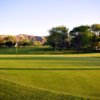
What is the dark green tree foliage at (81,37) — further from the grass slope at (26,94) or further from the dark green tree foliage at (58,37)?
the grass slope at (26,94)

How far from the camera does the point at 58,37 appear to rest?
4678 inches

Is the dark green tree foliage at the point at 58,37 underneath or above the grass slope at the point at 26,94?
above

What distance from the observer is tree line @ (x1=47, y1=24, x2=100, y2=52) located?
106m

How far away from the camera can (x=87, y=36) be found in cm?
10431

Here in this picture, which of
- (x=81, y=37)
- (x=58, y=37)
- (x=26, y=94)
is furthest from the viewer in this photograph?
(x=58, y=37)

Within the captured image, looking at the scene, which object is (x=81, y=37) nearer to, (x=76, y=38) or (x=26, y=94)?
(x=76, y=38)

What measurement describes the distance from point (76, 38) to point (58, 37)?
34.6 ft

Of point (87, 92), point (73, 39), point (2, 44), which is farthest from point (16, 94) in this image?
point (2, 44)

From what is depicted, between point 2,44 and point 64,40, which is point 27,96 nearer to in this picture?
point 64,40

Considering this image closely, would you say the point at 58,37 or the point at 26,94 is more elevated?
the point at 58,37

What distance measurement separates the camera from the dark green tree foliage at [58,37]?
119 meters

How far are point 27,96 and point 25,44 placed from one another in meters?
142

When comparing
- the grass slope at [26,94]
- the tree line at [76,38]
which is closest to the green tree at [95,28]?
the tree line at [76,38]

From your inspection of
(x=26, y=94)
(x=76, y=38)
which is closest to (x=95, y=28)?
(x=76, y=38)
